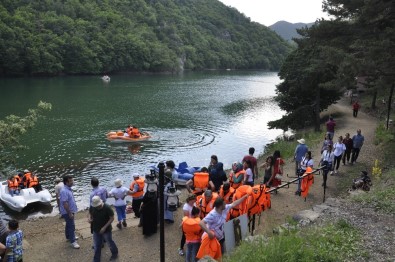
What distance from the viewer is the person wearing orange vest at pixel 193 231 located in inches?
298

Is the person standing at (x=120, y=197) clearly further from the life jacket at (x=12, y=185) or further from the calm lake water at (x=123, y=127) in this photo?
the life jacket at (x=12, y=185)

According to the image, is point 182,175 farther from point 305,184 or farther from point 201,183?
point 201,183

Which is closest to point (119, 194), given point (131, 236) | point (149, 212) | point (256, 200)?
point (149, 212)

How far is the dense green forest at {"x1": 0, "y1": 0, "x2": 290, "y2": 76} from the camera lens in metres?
79.6

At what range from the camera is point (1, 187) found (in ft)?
52.9

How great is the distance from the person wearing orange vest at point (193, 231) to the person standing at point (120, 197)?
305 centimetres

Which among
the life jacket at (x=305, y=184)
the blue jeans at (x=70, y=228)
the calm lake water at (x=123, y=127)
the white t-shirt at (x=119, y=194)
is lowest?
the calm lake water at (x=123, y=127)

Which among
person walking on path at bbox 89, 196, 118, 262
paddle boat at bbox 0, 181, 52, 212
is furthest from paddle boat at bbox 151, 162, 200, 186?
person walking on path at bbox 89, 196, 118, 262

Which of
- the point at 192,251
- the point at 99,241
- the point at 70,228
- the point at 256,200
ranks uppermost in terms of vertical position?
the point at 256,200

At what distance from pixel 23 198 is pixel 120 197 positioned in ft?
23.3

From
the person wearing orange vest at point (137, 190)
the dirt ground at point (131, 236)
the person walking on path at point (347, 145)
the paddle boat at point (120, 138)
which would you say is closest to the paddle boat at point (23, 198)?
the dirt ground at point (131, 236)

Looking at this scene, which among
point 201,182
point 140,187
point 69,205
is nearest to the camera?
point 69,205

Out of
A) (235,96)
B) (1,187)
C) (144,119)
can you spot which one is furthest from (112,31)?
(1,187)

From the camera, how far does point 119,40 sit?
102375mm
